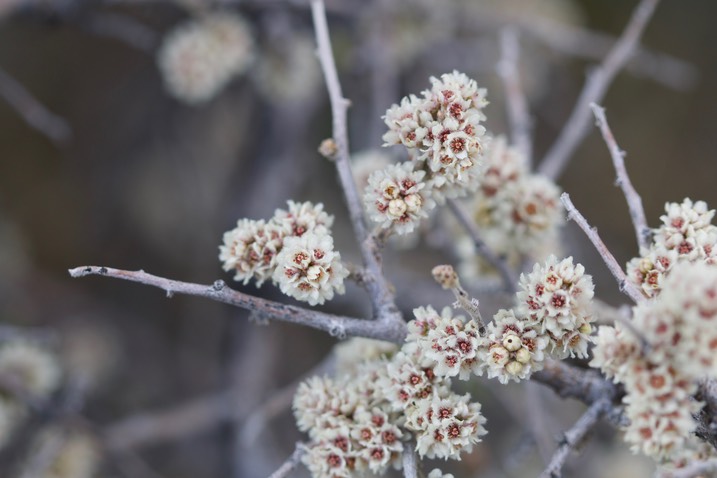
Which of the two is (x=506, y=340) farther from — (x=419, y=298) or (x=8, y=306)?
(x=8, y=306)

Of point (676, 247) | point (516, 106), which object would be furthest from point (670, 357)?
point (516, 106)

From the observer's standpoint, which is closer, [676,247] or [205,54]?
[676,247]

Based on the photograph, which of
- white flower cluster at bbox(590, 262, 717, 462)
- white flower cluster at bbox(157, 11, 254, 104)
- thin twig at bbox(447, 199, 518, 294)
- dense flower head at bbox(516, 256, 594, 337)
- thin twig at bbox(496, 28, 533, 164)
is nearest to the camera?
white flower cluster at bbox(590, 262, 717, 462)

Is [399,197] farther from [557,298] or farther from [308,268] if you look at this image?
[557,298]

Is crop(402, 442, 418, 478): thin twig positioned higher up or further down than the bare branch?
further down

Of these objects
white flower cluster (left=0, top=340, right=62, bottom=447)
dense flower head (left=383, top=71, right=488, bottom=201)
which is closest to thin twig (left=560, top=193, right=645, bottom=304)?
dense flower head (left=383, top=71, right=488, bottom=201)

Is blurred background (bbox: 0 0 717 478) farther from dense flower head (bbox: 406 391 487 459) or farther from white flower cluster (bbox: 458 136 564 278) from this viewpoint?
dense flower head (bbox: 406 391 487 459)

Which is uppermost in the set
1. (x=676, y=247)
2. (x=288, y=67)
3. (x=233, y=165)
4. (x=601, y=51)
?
(x=233, y=165)
